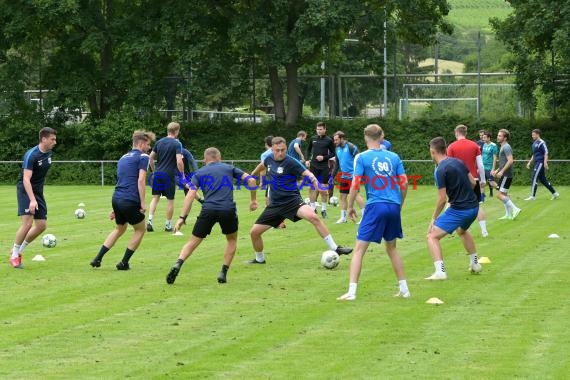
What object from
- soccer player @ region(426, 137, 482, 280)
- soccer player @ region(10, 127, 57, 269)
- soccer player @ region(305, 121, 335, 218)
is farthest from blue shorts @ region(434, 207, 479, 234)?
soccer player @ region(305, 121, 335, 218)

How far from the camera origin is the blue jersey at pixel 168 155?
20719 millimetres

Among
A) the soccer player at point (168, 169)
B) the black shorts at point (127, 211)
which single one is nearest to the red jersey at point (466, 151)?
the black shorts at point (127, 211)

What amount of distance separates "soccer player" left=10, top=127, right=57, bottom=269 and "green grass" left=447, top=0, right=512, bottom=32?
114m

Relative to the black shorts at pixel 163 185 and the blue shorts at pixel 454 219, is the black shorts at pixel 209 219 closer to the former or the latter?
the blue shorts at pixel 454 219

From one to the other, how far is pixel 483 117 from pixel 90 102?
1604 cm

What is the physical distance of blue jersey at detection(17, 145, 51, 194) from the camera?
14805mm

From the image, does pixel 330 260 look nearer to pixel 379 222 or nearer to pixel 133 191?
pixel 133 191

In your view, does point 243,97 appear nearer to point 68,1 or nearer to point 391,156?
point 68,1

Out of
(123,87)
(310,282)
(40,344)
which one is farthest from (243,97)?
(40,344)

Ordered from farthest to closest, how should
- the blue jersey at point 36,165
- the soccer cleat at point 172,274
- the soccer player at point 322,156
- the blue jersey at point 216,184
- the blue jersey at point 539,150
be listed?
the blue jersey at point 539,150 → the soccer player at point 322,156 → the blue jersey at point 36,165 → the soccer cleat at point 172,274 → the blue jersey at point 216,184

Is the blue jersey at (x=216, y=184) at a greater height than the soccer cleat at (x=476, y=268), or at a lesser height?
greater

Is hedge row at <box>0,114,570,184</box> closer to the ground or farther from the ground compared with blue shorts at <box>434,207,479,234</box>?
closer to the ground

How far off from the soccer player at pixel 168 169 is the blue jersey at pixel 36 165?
5.42 metres

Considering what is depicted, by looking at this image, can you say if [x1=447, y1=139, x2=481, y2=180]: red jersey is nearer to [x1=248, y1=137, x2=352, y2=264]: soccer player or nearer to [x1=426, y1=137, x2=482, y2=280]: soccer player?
[x1=248, y1=137, x2=352, y2=264]: soccer player
